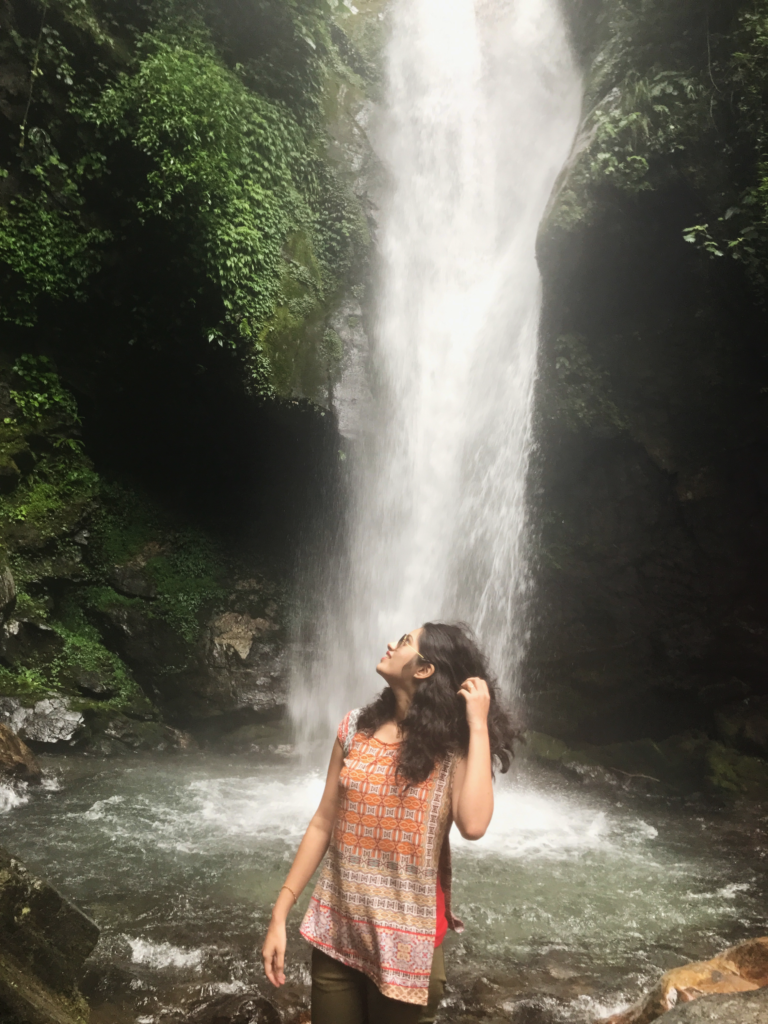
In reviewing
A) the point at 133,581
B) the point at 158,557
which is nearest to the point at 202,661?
the point at 133,581

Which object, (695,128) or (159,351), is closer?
(695,128)

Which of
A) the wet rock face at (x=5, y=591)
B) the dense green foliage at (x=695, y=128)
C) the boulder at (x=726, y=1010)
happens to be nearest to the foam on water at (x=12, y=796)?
the wet rock face at (x=5, y=591)

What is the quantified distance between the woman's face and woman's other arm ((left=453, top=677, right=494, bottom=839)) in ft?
0.49

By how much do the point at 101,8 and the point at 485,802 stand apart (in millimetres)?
10768

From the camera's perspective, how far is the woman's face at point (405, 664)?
70.7 inches

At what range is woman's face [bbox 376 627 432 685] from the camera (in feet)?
5.90

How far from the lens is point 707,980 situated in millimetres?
2875

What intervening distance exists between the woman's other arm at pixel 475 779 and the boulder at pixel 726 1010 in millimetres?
1382

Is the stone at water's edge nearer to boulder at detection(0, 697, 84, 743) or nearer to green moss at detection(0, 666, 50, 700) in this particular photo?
boulder at detection(0, 697, 84, 743)

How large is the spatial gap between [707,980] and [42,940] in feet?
9.23

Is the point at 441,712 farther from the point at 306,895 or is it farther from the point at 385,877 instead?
the point at 306,895

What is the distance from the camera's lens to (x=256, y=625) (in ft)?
30.7

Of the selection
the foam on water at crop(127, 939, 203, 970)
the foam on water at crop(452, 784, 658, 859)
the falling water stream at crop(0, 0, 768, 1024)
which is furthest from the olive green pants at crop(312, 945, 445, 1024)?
the foam on water at crop(452, 784, 658, 859)

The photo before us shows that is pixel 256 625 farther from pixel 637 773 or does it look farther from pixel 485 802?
pixel 485 802
